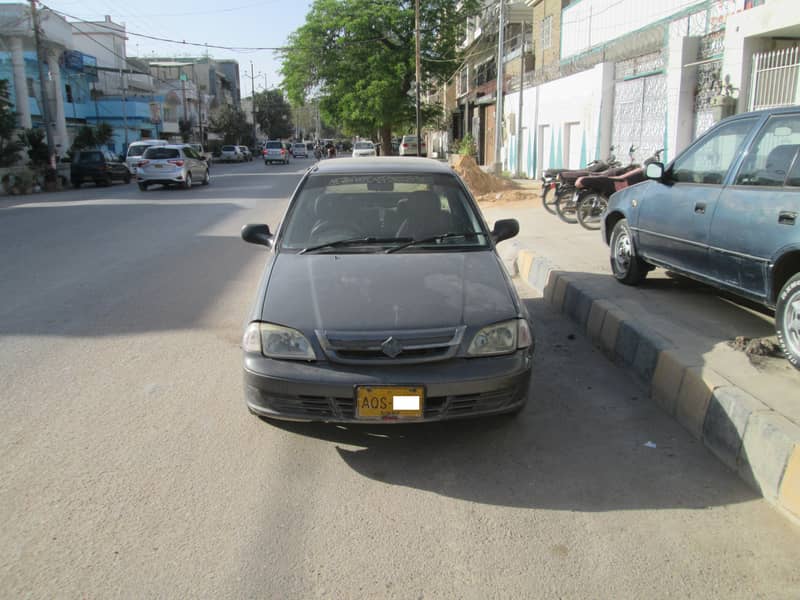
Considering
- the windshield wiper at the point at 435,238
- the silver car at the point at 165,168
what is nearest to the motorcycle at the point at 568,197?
the windshield wiper at the point at 435,238

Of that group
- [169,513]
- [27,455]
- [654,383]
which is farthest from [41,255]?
[654,383]

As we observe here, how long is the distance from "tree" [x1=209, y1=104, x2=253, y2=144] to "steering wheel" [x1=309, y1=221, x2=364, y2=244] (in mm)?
72316

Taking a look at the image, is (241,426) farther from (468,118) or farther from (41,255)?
(468,118)

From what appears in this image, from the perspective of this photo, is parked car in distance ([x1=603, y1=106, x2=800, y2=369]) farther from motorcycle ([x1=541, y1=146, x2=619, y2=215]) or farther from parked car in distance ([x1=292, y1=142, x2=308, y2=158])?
parked car in distance ([x1=292, y1=142, x2=308, y2=158])

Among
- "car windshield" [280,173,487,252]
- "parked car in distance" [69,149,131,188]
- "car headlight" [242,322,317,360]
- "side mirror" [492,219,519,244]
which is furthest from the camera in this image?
"parked car in distance" [69,149,131,188]

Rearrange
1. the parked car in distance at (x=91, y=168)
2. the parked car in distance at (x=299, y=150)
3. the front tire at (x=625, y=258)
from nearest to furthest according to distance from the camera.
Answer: the front tire at (x=625, y=258), the parked car in distance at (x=91, y=168), the parked car in distance at (x=299, y=150)

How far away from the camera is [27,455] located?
12.0 feet

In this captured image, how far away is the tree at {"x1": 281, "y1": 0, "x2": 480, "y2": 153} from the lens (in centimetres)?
3669

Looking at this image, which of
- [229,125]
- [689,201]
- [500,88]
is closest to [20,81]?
[500,88]

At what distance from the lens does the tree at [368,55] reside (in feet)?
120

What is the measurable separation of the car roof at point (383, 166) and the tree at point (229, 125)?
7146 cm

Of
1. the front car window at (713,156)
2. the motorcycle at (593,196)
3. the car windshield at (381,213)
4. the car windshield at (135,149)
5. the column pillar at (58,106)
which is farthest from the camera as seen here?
the car windshield at (135,149)

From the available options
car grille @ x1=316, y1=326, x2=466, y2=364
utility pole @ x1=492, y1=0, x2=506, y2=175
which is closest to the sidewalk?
car grille @ x1=316, y1=326, x2=466, y2=364

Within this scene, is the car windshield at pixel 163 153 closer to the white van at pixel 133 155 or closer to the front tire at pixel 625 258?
the white van at pixel 133 155
